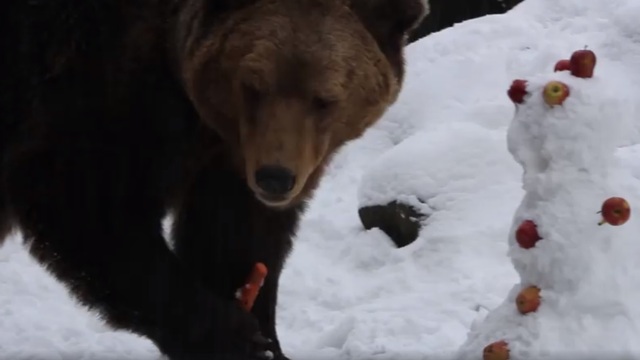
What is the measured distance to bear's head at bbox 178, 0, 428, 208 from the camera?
3107mm

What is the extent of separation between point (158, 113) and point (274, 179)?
21.0 inches

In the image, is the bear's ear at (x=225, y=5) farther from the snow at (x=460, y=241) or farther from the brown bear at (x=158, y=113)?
the snow at (x=460, y=241)

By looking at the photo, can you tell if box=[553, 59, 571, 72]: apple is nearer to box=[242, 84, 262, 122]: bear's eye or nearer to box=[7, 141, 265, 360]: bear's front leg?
box=[242, 84, 262, 122]: bear's eye

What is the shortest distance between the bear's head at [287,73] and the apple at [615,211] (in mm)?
845

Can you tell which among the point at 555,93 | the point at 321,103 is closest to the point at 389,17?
the point at 321,103

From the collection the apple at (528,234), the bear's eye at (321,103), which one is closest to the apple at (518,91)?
the apple at (528,234)

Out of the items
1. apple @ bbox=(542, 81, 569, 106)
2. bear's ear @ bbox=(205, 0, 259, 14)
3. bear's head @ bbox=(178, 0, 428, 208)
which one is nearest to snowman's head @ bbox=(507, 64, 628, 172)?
apple @ bbox=(542, 81, 569, 106)

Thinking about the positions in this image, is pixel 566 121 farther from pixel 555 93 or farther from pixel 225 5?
pixel 225 5

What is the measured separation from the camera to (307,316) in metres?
4.61

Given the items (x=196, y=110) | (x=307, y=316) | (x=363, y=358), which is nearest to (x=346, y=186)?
(x=307, y=316)

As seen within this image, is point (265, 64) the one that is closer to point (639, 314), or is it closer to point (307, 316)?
point (639, 314)

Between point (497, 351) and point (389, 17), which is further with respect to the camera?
→ point (389, 17)

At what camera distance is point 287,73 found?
3.11 meters

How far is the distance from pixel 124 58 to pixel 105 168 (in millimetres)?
358
